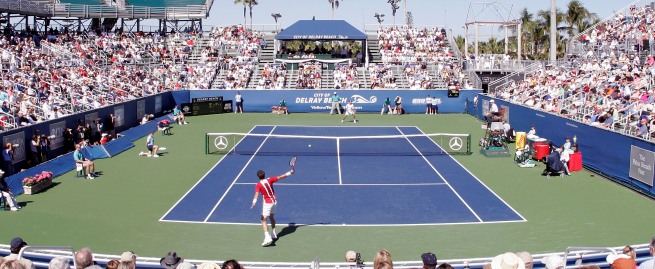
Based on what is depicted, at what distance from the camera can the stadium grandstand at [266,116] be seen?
15.8 m

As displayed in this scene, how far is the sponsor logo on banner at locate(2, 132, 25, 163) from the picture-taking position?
2375 cm

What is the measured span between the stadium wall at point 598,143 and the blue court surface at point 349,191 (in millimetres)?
4825

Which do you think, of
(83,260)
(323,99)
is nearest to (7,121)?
(83,260)

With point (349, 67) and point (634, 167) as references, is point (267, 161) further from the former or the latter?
point (349, 67)

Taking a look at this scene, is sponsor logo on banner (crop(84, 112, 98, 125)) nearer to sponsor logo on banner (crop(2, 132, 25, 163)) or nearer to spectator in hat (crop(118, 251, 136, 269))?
sponsor logo on banner (crop(2, 132, 25, 163))

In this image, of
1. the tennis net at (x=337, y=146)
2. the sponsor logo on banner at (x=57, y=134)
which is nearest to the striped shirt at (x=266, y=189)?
the tennis net at (x=337, y=146)

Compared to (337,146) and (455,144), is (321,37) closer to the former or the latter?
(337,146)

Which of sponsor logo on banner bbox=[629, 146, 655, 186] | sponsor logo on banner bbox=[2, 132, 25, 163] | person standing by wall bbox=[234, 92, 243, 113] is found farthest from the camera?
person standing by wall bbox=[234, 92, 243, 113]

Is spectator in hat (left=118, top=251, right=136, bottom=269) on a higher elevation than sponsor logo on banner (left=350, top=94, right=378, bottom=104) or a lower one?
lower

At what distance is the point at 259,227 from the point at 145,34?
154ft

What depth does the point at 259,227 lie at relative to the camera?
17078 mm

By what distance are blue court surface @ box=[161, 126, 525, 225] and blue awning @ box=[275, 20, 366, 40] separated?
2741 cm

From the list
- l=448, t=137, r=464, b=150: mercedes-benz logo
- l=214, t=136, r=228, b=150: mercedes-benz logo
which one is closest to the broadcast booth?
l=214, t=136, r=228, b=150: mercedes-benz logo

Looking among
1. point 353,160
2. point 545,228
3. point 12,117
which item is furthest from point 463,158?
Answer: point 12,117
